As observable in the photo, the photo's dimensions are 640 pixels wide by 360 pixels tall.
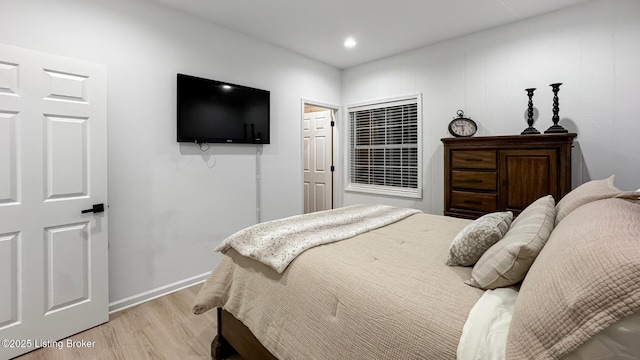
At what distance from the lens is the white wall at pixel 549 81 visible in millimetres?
2576

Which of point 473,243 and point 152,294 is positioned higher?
point 473,243

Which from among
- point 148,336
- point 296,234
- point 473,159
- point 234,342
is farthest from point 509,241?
point 148,336

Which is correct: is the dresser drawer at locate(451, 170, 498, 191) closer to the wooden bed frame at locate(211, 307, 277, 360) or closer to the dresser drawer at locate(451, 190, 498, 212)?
the dresser drawer at locate(451, 190, 498, 212)

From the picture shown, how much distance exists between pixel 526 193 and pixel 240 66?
331 cm

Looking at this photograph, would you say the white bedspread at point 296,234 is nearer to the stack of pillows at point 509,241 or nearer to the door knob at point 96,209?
the stack of pillows at point 509,241

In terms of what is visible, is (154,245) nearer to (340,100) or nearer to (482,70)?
(340,100)

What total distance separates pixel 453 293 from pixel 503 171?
7.15 ft

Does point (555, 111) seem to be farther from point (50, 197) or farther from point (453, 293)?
point (50, 197)

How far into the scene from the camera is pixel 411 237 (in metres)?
1.91

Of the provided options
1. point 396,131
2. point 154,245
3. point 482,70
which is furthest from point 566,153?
point 154,245

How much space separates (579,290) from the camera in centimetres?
71

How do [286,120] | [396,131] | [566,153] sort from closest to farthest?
[566,153], [286,120], [396,131]

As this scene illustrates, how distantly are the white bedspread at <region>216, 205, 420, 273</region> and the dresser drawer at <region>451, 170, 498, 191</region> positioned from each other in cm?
97

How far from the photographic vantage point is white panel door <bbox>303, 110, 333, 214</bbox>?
4.92 meters
